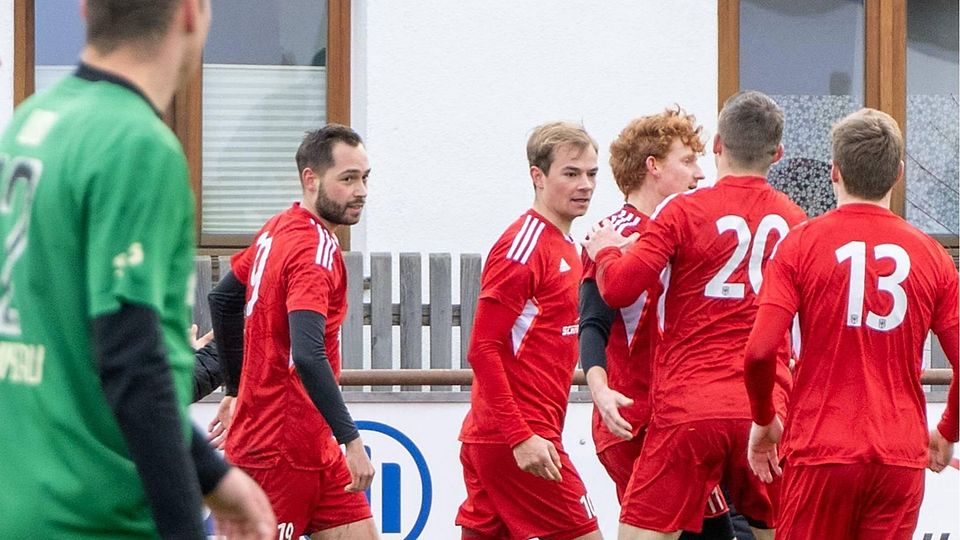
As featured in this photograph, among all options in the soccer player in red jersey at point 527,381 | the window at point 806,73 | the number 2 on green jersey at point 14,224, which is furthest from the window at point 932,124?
the number 2 on green jersey at point 14,224

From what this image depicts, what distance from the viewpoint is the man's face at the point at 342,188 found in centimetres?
659

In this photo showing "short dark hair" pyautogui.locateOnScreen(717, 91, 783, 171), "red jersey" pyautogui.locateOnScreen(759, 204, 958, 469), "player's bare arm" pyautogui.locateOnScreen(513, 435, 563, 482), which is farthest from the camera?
"player's bare arm" pyautogui.locateOnScreen(513, 435, 563, 482)

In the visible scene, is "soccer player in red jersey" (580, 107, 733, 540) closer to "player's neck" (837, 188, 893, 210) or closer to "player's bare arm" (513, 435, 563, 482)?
"player's bare arm" (513, 435, 563, 482)

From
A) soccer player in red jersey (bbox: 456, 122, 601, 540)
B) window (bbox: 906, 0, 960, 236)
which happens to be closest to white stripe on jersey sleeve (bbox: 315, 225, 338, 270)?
soccer player in red jersey (bbox: 456, 122, 601, 540)

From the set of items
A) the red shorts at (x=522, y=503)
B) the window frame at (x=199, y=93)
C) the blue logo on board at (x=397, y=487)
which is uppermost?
the window frame at (x=199, y=93)

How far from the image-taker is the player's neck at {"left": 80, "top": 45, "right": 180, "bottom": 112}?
8.66 feet

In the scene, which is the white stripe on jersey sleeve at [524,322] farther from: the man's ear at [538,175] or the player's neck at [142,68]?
the player's neck at [142,68]

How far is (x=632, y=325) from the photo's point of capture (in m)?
6.71

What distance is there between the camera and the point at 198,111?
10648mm

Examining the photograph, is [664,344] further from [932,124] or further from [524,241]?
[932,124]

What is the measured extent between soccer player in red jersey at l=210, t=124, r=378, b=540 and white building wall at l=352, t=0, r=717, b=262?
388cm

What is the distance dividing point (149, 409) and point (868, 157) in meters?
3.47

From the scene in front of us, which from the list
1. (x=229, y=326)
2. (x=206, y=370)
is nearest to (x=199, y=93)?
(x=206, y=370)

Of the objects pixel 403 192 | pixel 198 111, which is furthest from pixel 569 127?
pixel 198 111
